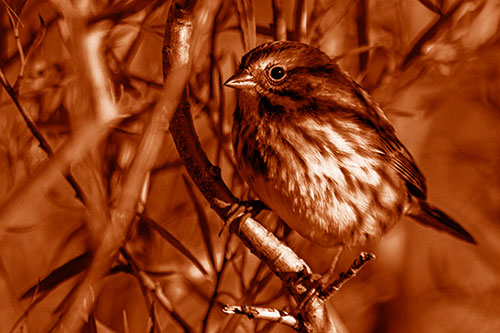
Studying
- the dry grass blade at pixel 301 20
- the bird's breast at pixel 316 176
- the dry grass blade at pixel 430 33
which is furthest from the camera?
the dry grass blade at pixel 430 33

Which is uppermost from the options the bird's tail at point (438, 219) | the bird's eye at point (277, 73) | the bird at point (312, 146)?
the bird's eye at point (277, 73)

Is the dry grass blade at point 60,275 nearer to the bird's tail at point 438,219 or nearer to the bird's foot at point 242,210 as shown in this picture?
the bird's foot at point 242,210

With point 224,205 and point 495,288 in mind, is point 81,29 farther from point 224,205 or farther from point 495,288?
point 495,288

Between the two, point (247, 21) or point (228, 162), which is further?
point (228, 162)

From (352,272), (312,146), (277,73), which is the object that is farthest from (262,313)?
(277,73)

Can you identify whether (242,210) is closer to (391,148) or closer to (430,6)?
(391,148)

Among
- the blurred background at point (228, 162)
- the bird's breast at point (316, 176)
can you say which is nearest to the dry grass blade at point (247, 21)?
Result: the blurred background at point (228, 162)

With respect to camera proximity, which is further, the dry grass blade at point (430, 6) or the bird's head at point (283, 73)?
the dry grass blade at point (430, 6)

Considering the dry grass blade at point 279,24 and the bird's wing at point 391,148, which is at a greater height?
the dry grass blade at point 279,24
